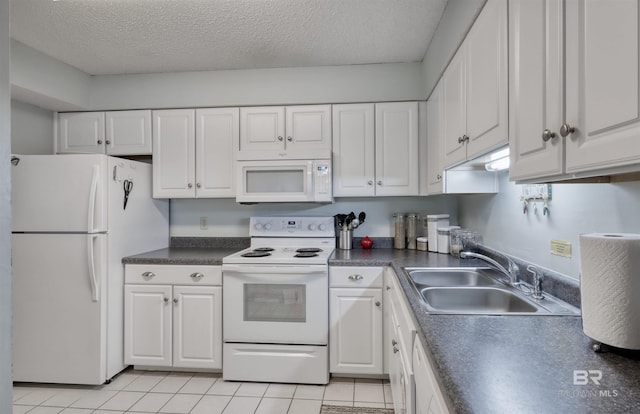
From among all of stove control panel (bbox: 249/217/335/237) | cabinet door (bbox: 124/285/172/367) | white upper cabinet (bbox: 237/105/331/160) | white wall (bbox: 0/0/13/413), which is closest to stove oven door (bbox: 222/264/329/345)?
cabinet door (bbox: 124/285/172/367)

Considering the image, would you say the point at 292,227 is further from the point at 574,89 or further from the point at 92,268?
the point at 574,89

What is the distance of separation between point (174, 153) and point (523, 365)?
2.71 m

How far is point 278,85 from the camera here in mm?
2709

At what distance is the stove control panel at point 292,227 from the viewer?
285 centimetres

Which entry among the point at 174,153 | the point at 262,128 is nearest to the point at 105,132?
the point at 174,153

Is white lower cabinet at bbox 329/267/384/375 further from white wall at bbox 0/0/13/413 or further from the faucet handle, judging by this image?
white wall at bbox 0/0/13/413

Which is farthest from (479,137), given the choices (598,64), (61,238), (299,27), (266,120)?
(61,238)

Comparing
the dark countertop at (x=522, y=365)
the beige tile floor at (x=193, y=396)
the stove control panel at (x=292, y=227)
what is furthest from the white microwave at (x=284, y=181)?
the dark countertop at (x=522, y=365)

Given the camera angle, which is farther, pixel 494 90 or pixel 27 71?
pixel 27 71

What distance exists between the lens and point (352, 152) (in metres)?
2.67

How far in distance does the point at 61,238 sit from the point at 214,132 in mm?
1277

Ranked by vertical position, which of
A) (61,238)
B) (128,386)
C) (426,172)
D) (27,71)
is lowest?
(128,386)

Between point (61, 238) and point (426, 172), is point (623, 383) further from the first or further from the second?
point (61, 238)

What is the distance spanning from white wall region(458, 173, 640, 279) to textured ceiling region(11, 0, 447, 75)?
1.18 metres
